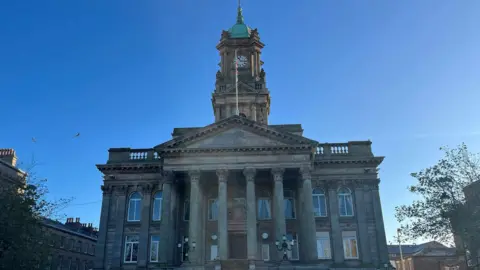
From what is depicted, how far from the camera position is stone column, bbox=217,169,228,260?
3388 cm

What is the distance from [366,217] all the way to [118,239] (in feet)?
74.6

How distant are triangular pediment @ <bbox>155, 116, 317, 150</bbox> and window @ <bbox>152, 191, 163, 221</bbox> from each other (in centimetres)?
648

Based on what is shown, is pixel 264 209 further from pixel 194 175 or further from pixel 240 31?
pixel 240 31

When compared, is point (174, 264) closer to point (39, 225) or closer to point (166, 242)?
point (166, 242)

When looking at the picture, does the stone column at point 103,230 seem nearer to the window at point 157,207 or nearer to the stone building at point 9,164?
the window at point 157,207

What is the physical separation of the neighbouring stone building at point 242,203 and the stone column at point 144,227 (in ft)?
0.30

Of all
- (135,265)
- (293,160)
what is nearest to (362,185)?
(293,160)

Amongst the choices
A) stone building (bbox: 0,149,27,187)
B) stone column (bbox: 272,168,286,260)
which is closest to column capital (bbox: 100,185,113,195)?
stone building (bbox: 0,149,27,187)

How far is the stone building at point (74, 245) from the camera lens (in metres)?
55.4

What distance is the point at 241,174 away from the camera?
3869 centimetres

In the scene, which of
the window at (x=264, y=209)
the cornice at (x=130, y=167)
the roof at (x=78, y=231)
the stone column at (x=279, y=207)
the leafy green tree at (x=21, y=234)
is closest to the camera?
the leafy green tree at (x=21, y=234)

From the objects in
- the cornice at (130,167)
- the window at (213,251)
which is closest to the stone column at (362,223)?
the window at (213,251)

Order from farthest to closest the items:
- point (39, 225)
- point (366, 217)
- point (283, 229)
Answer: point (366, 217) < point (283, 229) < point (39, 225)

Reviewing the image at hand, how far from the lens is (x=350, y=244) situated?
3891 centimetres
